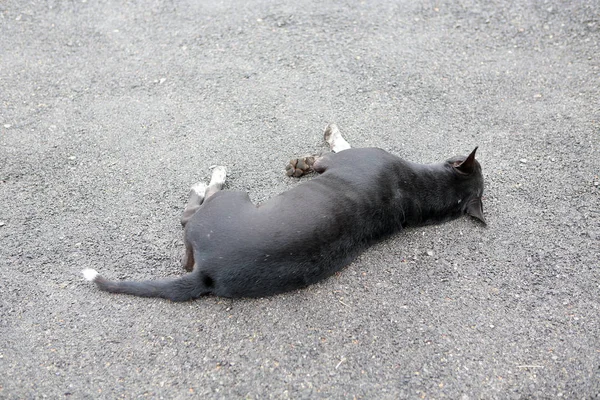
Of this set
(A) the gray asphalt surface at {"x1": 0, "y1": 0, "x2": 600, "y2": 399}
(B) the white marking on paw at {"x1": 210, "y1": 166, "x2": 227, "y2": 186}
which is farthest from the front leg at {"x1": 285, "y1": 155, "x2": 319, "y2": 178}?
(B) the white marking on paw at {"x1": 210, "y1": 166, "x2": 227, "y2": 186}

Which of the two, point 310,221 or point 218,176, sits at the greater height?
point 310,221

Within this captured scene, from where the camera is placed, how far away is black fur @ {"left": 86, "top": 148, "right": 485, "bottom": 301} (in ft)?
11.3

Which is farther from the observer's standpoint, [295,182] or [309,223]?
[295,182]

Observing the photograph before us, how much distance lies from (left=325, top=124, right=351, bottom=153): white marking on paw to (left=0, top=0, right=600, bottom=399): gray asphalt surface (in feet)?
0.40

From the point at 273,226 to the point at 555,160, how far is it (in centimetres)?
300

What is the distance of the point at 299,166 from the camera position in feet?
15.1

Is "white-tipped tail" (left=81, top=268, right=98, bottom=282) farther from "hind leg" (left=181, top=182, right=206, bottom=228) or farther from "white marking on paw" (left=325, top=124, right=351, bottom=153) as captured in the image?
"white marking on paw" (left=325, top=124, right=351, bottom=153)

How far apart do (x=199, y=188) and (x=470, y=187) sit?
2.23m

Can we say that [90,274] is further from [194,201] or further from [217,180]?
[217,180]

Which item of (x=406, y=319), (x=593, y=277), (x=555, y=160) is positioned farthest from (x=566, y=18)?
(x=406, y=319)

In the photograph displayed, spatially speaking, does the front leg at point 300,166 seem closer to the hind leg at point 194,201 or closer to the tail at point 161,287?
the hind leg at point 194,201

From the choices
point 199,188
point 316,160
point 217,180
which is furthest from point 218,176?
point 316,160

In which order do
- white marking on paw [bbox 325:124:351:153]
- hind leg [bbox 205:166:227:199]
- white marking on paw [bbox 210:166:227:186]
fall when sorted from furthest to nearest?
white marking on paw [bbox 325:124:351:153] → white marking on paw [bbox 210:166:227:186] → hind leg [bbox 205:166:227:199]

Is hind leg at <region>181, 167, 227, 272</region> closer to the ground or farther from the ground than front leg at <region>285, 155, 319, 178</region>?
closer to the ground
